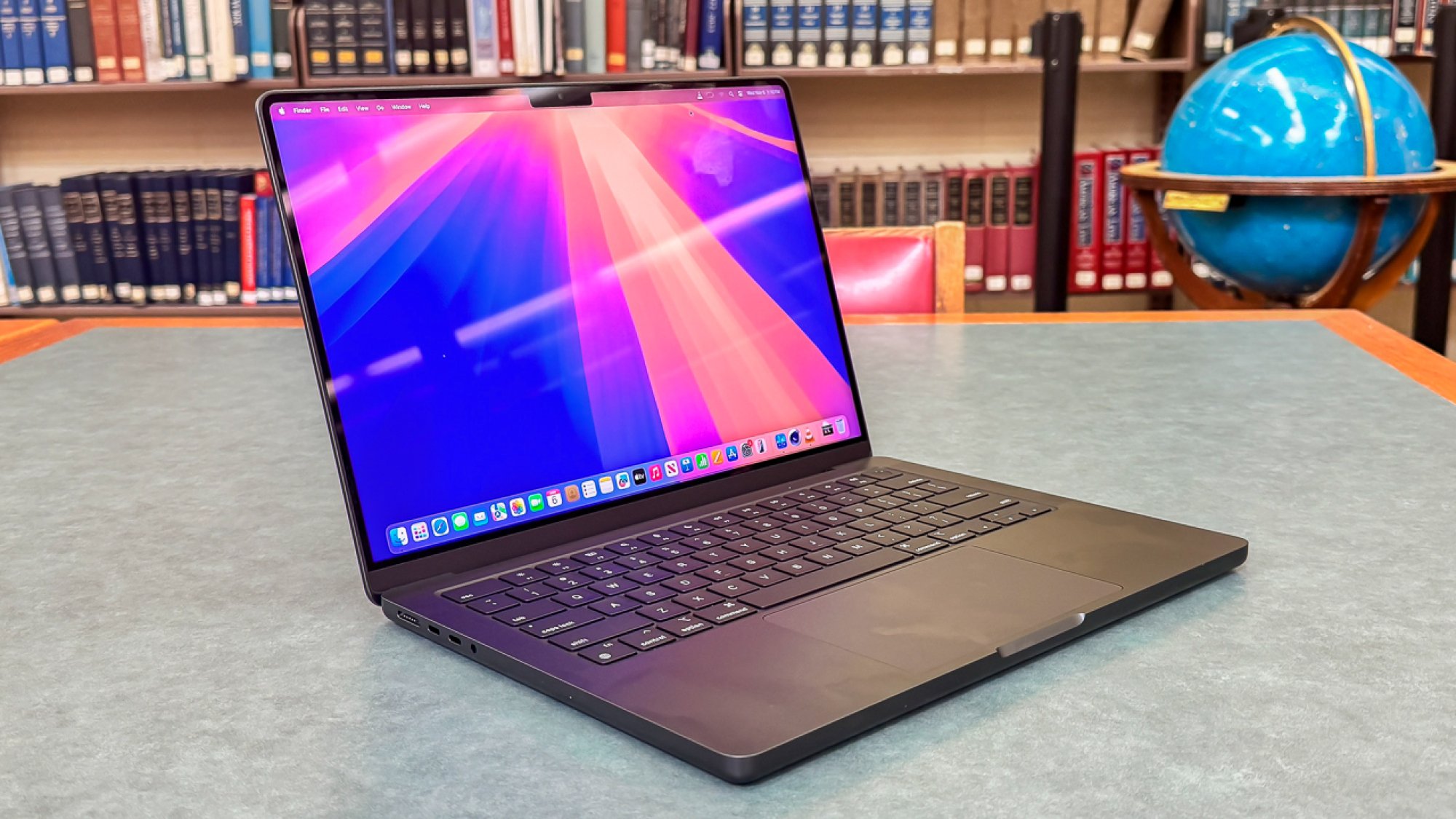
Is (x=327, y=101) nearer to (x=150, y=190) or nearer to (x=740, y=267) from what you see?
(x=740, y=267)

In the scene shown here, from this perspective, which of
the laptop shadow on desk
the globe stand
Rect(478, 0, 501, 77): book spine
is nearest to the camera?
the laptop shadow on desk

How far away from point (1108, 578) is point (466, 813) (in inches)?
11.3

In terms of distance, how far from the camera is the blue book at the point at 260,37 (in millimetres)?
2723

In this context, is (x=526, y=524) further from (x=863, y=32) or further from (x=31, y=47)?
(x=31, y=47)

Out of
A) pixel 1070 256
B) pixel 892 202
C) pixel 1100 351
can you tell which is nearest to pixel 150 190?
pixel 892 202

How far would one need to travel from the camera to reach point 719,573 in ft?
1.71

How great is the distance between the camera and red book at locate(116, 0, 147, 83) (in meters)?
2.75

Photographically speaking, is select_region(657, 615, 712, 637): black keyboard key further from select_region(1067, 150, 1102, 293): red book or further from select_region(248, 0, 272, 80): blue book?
select_region(248, 0, 272, 80): blue book

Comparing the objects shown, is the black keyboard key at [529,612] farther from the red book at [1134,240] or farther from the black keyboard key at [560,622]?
the red book at [1134,240]

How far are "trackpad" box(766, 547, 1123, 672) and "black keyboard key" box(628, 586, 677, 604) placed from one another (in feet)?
0.15

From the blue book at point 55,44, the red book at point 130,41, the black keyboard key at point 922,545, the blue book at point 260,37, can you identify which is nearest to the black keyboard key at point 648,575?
the black keyboard key at point 922,545

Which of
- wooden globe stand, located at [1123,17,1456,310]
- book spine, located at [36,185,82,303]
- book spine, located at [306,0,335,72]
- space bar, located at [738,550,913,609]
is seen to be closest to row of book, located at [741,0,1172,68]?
wooden globe stand, located at [1123,17,1456,310]

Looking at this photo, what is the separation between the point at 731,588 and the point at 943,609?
0.28ft

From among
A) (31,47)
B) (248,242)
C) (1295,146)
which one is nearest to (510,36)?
(248,242)
